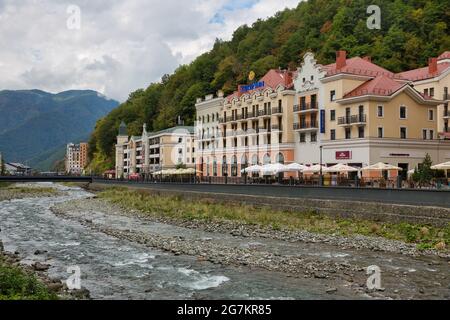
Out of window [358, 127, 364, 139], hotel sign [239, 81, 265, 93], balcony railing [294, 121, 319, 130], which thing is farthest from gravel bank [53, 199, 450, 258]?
hotel sign [239, 81, 265, 93]

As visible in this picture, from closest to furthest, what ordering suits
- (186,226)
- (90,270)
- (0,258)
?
1. (90,270)
2. (0,258)
3. (186,226)

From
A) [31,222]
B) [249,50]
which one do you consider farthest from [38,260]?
[249,50]

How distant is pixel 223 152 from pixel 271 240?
50316 millimetres

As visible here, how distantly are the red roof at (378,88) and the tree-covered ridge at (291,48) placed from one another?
27777mm

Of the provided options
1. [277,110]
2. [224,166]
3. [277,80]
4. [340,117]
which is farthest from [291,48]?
[340,117]

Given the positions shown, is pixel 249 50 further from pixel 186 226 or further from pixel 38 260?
pixel 38 260

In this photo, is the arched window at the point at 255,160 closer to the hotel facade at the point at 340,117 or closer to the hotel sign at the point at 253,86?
the hotel facade at the point at 340,117

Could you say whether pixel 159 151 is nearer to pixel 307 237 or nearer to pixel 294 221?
pixel 294 221

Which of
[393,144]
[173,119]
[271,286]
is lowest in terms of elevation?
[271,286]

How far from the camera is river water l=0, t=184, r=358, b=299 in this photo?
1756cm

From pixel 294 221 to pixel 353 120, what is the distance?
21.8 m

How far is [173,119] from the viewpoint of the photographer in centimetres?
13888

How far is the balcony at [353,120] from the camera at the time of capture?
53.5 m

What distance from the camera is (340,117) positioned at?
56.9 m
